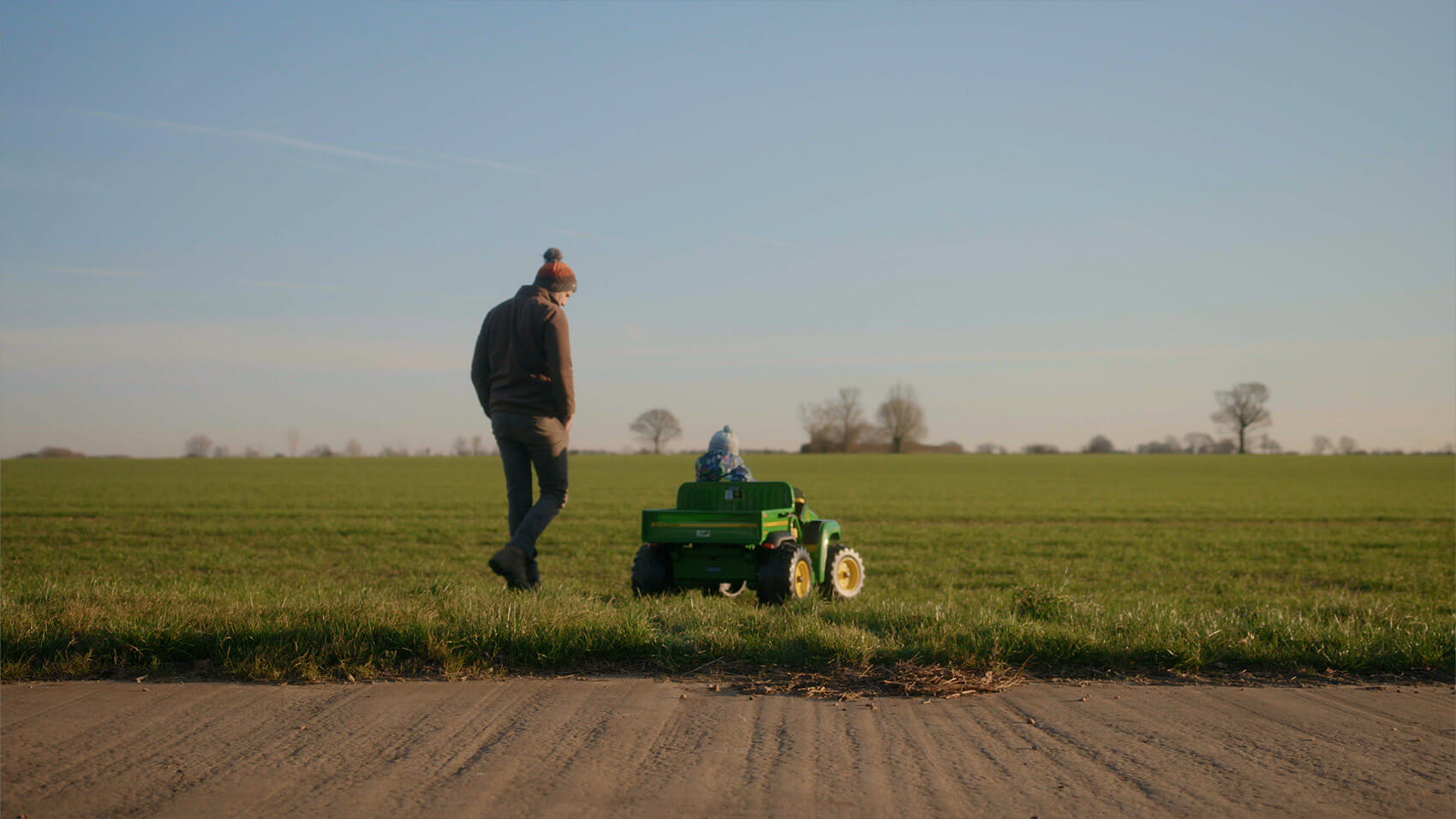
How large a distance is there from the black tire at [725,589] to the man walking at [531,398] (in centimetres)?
171

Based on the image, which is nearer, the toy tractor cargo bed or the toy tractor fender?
the toy tractor cargo bed

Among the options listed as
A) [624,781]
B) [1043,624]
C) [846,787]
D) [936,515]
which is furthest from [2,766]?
[936,515]

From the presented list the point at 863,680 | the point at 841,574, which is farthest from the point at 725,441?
the point at 863,680

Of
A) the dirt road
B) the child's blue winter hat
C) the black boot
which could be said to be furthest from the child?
the dirt road

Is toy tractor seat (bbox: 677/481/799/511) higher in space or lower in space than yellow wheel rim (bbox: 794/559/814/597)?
higher

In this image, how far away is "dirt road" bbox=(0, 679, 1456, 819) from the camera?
9.62 feet

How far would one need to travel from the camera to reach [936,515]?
26219 millimetres

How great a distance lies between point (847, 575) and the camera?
8.71 m

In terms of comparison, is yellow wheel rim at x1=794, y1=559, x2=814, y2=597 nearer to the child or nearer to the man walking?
the child

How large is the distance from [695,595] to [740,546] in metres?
0.51

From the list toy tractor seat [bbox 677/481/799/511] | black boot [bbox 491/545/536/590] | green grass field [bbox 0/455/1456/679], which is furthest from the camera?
toy tractor seat [bbox 677/481/799/511]

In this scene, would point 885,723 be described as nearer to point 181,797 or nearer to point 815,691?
point 815,691

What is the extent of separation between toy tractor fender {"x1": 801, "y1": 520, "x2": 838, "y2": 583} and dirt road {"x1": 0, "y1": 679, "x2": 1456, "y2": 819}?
3726 millimetres

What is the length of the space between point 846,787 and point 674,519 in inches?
182
